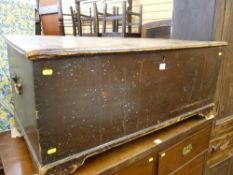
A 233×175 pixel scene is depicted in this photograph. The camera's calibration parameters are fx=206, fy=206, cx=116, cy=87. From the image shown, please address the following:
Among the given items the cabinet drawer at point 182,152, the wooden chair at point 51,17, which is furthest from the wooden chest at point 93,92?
the wooden chair at point 51,17

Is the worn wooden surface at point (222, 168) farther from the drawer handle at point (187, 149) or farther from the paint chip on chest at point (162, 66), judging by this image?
the paint chip on chest at point (162, 66)

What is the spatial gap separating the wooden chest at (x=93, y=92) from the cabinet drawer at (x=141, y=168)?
3.4 inches

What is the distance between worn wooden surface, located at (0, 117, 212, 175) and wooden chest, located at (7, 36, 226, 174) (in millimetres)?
45

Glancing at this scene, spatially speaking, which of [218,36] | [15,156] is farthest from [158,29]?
[15,156]

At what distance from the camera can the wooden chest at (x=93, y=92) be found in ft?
1.58

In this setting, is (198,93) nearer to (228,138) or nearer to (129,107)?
(129,107)

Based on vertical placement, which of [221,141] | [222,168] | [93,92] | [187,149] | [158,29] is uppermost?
[158,29]

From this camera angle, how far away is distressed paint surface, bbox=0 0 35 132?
1.02m

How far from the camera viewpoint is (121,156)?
0.66 meters

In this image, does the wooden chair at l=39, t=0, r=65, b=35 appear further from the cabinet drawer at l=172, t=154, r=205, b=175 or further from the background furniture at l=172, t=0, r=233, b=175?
the cabinet drawer at l=172, t=154, r=205, b=175

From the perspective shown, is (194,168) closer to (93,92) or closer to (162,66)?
(162,66)

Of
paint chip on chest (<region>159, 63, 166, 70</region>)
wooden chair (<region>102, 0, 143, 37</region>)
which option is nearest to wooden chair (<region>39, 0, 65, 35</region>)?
wooden chair (<region>102, 0, 143, 37</region>)

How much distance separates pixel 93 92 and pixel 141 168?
34cm

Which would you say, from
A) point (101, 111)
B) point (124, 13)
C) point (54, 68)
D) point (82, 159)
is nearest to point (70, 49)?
point (54, 68)
